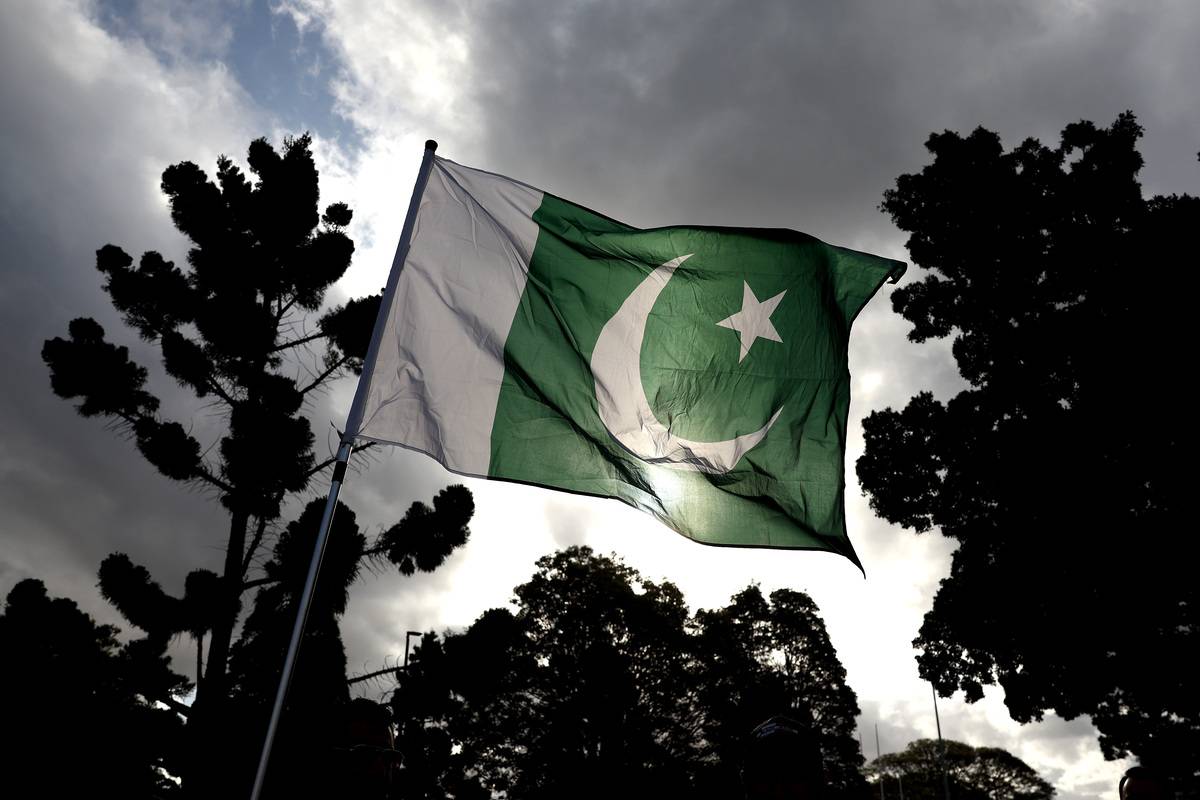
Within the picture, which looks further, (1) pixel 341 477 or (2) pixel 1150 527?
(2) pixel 1150 527

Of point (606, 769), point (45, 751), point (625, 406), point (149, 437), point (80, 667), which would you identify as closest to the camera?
point (625, 406)

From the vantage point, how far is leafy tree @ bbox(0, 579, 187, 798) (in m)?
8.85

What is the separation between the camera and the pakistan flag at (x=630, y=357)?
484 cm

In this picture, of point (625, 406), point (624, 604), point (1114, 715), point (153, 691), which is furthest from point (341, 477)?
point (624, 604)

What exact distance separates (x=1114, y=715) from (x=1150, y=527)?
4105 millimetres

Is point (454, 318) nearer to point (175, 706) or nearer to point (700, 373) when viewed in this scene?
point (700, 373)

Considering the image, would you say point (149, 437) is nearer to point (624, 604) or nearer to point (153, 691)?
point (153, 691)

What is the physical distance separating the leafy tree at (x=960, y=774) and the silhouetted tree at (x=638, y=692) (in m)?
38.3

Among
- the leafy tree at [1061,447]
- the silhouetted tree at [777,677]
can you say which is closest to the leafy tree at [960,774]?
the silhouetted tree at [777,677]

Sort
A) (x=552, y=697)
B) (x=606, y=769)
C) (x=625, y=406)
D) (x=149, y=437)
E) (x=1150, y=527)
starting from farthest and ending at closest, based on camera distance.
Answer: (x=552, y=697) < (x=606, y=769) < (x=1150, y=527) < (x=149, y=437) < (x=625, y=406)

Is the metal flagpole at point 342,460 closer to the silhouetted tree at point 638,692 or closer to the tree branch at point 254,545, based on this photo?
the tree branch at point 254,545

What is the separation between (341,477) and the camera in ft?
12.4

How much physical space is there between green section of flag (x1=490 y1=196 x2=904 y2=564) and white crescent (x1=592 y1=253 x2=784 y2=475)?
0.17 ft

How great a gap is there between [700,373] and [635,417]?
60 cm
